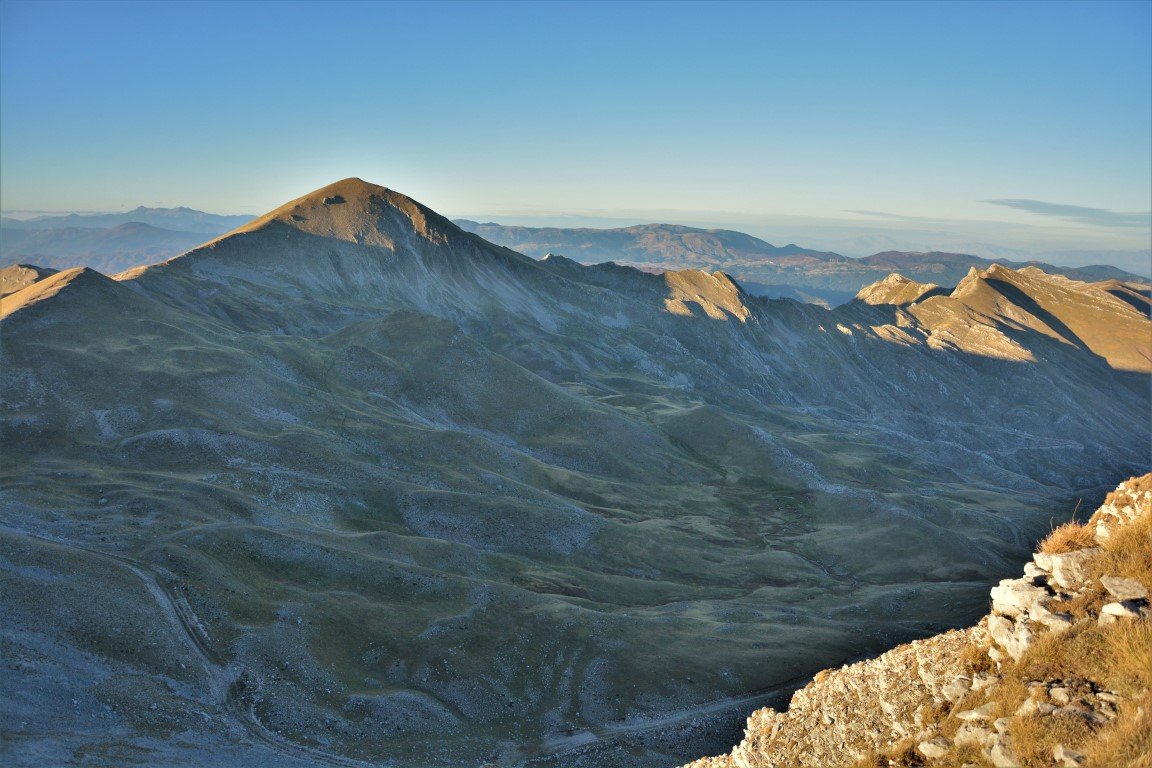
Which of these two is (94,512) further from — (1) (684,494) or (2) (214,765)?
(1) (684,494)

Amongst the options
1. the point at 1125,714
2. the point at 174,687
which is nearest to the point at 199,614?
the point at 174,687

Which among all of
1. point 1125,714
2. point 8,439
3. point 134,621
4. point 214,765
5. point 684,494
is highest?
point 1125,714

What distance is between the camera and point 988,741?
1766cm

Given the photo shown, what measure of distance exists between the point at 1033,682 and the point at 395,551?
2899 inches

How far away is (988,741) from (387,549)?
7329 centimetres

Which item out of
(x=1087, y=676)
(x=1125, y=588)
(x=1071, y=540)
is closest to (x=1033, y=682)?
(x=1087, y=676)

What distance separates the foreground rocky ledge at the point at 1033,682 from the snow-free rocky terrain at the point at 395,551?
40.1 m

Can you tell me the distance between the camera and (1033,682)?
59.0 feet

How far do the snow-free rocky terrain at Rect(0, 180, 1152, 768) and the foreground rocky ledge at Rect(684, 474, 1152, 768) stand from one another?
4013 centimetres

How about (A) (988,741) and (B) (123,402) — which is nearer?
(A) (988,741)

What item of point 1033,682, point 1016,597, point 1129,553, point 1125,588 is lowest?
point 1033,682

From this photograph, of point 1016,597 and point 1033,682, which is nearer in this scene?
point 1033,682

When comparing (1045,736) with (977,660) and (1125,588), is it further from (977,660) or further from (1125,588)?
(1125,588)

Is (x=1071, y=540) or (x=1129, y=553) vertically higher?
(x=1129, y=553)
